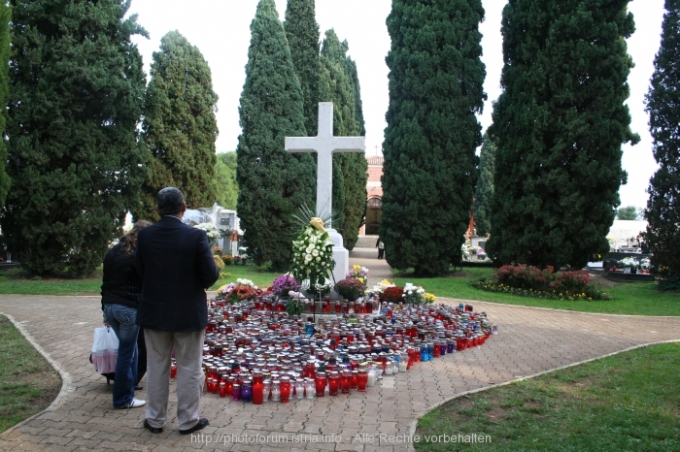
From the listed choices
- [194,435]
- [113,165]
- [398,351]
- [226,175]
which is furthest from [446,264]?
[226,175]

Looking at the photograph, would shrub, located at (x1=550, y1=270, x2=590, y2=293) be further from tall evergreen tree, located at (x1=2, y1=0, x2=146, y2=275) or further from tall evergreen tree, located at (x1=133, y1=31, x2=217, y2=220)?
tall evergreen tree, located at (x1=133, y1=31, x2=217, y2=220)

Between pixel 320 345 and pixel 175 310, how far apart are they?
3.02 meters

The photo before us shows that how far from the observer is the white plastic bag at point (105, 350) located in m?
4.86

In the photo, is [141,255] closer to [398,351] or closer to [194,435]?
[194,435]

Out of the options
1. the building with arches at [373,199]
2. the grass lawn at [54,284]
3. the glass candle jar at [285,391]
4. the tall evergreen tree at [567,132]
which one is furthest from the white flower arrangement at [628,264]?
the building with arches at [373,199]

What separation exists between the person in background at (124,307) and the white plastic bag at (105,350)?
0.20 m

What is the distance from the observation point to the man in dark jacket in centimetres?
392

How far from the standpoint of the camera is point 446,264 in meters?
18.4

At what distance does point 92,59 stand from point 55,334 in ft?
32.9

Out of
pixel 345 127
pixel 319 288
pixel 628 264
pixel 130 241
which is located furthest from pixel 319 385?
pixel 345 127

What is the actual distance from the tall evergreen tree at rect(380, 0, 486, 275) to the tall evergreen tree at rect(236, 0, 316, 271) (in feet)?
13.4

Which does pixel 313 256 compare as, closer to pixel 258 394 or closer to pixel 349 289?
pixel 349 289

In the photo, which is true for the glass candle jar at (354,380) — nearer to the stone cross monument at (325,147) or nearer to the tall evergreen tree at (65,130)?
the stone cross monument at (325,147)

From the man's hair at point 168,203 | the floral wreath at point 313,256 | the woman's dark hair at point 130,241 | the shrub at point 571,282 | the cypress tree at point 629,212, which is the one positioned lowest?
the shrub at point 571,282
